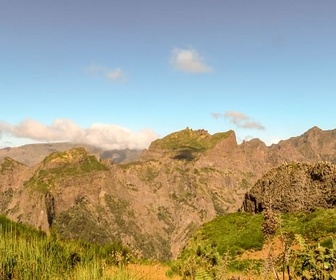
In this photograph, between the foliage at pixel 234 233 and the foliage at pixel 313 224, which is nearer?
the foliage at pixel 313 224

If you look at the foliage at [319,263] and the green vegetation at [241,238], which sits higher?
the foliage at [319,263]

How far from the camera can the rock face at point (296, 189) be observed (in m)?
30.4

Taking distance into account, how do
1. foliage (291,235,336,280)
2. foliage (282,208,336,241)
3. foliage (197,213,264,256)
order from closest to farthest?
foliage (291,235,336,280) → foliage (282,208,336,241) → foliage (197,213,264,256)

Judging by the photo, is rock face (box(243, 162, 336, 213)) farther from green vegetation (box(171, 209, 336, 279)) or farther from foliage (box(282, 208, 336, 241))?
green vegetation (box(171, 209, 336, 279))

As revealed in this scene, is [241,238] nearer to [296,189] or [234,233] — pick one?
[234,233]

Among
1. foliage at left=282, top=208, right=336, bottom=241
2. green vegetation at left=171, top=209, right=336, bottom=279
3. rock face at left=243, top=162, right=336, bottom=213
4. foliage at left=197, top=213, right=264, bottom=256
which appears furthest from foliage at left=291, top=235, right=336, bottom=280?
rock face at left=243, top=162, right=336, bottom=213

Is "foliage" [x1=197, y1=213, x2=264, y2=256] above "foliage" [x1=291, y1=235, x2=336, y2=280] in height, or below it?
below

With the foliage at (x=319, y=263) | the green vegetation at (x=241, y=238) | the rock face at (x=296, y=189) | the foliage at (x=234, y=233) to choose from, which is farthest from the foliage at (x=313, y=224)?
the foliage at (x=319, y=263)

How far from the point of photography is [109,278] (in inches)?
328

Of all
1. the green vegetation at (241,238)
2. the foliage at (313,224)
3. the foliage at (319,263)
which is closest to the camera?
the foliage at (319,263)

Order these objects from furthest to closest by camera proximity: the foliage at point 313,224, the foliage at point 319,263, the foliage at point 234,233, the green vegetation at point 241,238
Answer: the foliage at point 234,233 → the foliage at point 313,224 → the green vegetation at point 241,238 → the foliage at point 319,263

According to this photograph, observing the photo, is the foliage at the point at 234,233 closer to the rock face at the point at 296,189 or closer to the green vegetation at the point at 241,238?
the green vegetation at the point at 241,238

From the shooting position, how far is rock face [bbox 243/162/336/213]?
30359 mm

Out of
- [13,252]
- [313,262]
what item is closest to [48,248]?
[13,252]
